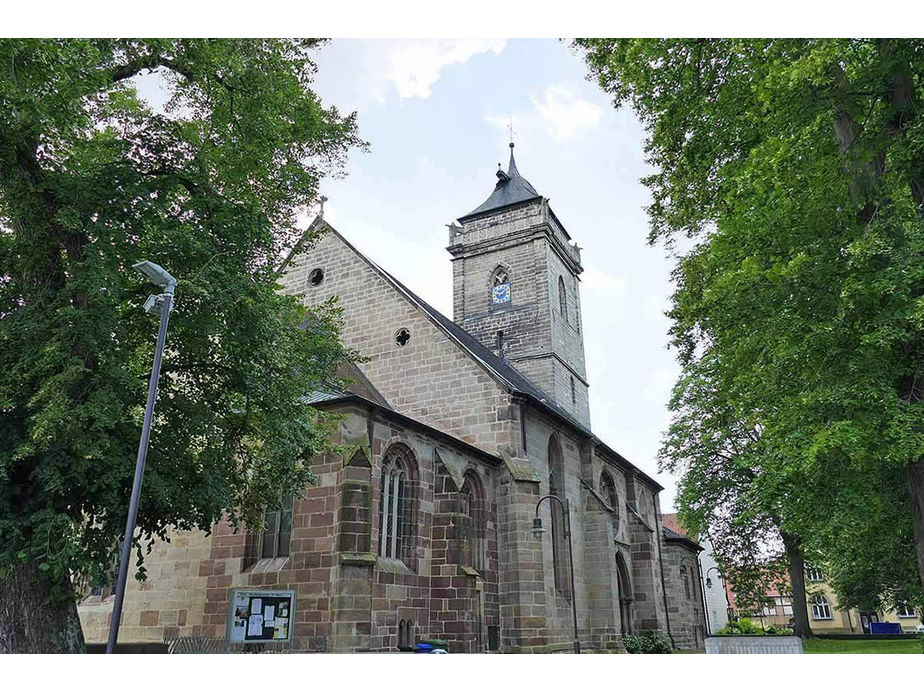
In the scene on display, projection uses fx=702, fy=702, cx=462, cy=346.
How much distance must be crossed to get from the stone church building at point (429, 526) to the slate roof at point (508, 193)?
622 cm

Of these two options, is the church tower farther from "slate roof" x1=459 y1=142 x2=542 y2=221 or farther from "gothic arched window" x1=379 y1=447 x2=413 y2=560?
"gothic arched window" x1=379 y1=447 x2=413 y2=560

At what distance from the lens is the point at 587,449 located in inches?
902

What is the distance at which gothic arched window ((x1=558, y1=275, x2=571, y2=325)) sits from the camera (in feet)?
104

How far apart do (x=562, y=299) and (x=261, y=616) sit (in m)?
23.1

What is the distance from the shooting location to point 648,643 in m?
22.4

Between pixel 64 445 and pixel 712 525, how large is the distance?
2607 centimetres

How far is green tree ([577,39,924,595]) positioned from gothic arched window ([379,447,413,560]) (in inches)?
285

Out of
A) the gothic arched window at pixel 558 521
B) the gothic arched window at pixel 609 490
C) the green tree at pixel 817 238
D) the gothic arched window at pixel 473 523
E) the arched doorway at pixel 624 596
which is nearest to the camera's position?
the green tree at pixel 817 238

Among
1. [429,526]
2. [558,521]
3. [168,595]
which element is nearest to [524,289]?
[558,521]

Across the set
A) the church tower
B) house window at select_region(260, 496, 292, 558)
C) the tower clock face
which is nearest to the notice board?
house window at select_region(260, 496, 292, 558)

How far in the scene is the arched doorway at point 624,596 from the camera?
77.8 ft

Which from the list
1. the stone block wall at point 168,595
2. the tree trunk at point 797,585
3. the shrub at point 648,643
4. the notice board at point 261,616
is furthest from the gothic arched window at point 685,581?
the notice board at point 261,616

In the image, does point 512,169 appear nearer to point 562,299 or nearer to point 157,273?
point 562,299

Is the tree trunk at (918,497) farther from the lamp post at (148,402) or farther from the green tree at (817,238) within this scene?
the lamp post at (148,402)
